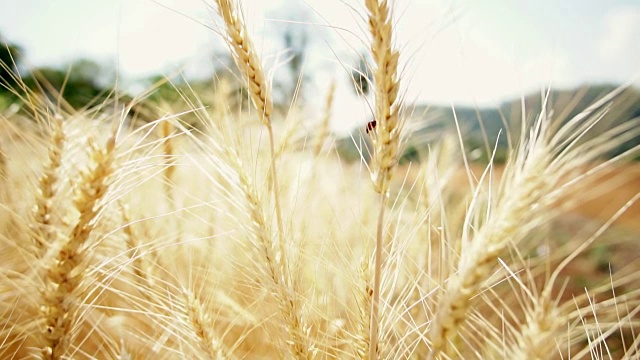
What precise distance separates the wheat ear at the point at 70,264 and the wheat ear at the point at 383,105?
0.34m

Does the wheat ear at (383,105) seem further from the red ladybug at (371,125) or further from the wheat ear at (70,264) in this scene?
the wheat ear at (70,264)

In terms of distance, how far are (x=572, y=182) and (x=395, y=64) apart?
0.25m

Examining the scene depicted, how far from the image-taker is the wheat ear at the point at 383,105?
2.12 feet

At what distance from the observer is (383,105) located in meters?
0.65

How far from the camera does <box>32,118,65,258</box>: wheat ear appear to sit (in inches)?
27.6

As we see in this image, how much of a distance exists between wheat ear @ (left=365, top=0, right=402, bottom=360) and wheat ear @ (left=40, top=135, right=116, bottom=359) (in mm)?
338

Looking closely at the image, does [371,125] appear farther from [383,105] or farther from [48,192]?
[48,192]

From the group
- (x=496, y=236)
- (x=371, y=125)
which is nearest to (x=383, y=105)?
(x=371, y=125)

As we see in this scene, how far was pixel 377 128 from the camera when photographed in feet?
2.19

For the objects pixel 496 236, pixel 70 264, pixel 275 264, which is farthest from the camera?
pixel 275 264

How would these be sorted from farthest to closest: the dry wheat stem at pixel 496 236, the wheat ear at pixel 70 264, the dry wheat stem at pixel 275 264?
1. the dry wheat stem at pixel 275 264
2. the wheat ear at pixel 70 264
3. the dry wheat stem at pixel 496 236

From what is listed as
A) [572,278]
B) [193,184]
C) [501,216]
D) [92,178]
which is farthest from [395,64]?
[572,278]

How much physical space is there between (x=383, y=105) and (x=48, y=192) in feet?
1.61

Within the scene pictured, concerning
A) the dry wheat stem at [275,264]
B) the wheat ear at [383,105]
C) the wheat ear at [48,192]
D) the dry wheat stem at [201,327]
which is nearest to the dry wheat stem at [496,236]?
the wheat ear at [383,105]
